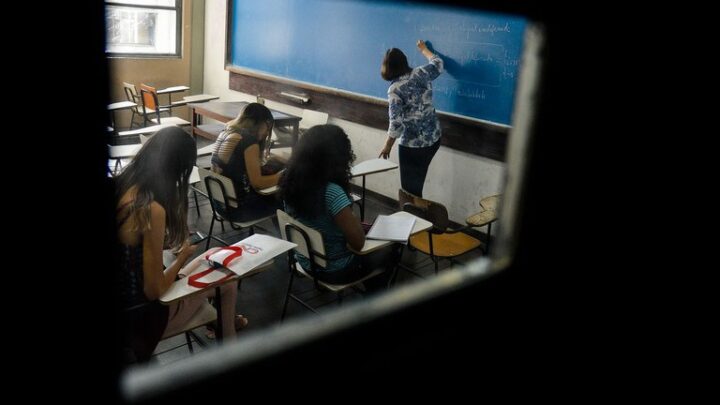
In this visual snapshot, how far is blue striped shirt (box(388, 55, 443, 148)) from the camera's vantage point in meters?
4.23

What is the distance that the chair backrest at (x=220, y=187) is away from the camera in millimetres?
3312

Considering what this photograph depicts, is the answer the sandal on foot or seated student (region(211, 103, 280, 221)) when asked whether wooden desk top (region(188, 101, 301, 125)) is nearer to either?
seated student (region(211, 103, 280, 221))

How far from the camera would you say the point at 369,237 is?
8.87 feet

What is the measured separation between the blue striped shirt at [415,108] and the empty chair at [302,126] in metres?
1.34

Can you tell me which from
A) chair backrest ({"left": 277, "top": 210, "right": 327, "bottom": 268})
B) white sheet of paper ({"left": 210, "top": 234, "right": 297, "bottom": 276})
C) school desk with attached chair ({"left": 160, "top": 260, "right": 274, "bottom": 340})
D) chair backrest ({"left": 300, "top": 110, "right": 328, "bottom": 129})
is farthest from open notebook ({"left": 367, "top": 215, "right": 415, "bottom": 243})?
chair backrest ({"left": 300, "top": 110, "right": 328, "bottom": 129})

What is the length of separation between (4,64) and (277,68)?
20.3 feet

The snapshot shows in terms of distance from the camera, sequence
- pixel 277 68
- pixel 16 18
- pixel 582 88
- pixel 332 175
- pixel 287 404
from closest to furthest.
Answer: pixel 16 18 < pixel 287 404 < pixel 582 88 < pixel 332 175 < pixel 277 68

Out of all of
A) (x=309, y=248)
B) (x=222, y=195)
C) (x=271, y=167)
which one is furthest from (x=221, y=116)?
(x=309, y=248)

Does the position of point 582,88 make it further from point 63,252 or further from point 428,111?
point 428,111

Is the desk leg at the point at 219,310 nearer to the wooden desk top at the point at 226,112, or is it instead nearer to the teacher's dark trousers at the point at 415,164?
the teacher's dark trousers at the point at 415,164

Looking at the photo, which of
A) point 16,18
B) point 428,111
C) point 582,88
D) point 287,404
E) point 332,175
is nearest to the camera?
point 16,18

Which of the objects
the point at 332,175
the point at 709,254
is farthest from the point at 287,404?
the point at 332,175

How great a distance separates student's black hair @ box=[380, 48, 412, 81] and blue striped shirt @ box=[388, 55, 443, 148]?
41mm

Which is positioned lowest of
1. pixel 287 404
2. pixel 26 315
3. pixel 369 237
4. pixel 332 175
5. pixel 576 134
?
pixel 369 237
